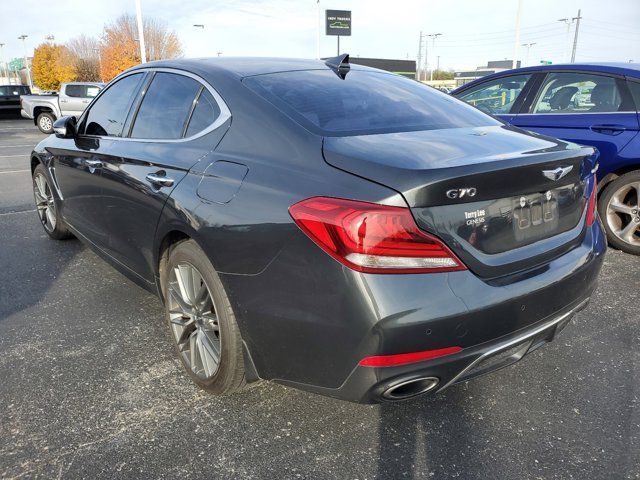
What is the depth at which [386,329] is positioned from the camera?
167 centimetres

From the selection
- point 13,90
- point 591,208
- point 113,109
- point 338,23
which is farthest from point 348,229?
point 338,23

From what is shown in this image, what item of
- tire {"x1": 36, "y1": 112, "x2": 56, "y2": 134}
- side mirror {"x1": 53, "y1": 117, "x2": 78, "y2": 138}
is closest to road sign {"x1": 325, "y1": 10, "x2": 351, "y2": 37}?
tire {"x1": 36, "y1": 112, "x2": 56, "y2": 134}

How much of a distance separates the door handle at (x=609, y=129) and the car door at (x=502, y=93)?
773 millimetres

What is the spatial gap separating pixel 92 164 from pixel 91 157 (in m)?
0.06

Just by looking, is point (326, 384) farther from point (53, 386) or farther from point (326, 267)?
point (53, 386)

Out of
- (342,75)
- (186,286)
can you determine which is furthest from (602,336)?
(186,286)

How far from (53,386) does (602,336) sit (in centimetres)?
307

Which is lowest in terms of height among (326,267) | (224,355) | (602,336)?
(602,336)

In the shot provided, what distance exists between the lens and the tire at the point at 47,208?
4.77 metres

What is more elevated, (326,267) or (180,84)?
(180,84)

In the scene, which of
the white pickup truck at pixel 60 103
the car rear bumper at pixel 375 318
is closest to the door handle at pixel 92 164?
the car rear bumper at pixel 375 318

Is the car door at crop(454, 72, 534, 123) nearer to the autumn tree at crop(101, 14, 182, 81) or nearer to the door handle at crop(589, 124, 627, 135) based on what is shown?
the door handle at crop(589, 124, 627, 135)

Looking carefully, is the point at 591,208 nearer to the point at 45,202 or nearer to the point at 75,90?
the point at 45,202

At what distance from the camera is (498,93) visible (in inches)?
216
